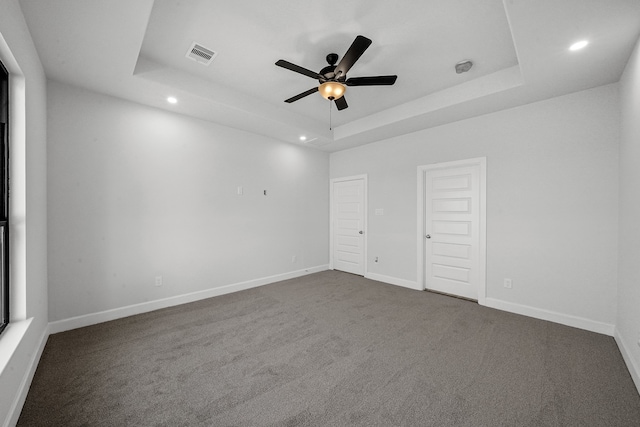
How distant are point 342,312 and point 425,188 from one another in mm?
2463

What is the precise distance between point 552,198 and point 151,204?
502 cm

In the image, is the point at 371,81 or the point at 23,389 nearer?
the point at 23,389

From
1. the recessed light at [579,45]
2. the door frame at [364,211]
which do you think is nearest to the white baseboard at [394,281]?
the door frame at [364,211]

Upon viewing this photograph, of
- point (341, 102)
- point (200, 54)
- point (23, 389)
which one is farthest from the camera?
point (341, 102)

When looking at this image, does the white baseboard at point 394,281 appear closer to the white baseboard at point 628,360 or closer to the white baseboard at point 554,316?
the white baseboard at point 554,316

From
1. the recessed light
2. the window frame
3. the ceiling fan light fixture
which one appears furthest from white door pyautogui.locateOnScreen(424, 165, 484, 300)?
the window frame

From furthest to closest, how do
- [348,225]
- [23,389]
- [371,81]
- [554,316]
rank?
1. [348,225]
2. [554,316]
3. [371,81]
4. [23,389]

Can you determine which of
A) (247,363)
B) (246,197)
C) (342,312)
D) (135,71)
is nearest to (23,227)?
(135,71)

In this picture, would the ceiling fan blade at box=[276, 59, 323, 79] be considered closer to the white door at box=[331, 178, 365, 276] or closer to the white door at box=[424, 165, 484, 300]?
the white door at box=[424, 165, 484, 300]

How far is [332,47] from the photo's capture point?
2.52m

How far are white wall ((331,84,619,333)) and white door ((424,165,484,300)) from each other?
21 centimetres

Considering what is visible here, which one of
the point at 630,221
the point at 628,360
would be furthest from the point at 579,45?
the point at 628,360

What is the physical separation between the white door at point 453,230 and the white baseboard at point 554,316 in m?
0.33

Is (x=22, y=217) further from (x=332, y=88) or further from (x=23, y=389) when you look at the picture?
(x=332, y=88)
